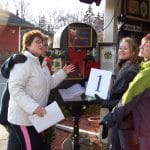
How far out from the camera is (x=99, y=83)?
444 centimetres

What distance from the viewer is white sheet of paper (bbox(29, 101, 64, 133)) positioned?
397 cm

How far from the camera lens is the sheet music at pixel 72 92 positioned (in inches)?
189

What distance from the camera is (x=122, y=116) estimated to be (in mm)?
3725

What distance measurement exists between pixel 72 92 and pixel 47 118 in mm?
921

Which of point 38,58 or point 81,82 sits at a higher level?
point 38,58

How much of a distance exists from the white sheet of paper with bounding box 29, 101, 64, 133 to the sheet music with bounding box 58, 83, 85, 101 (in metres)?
0.68

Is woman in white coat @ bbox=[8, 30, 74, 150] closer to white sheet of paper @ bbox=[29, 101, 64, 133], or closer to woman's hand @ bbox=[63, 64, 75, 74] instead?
white sheet of paper @ bbox=[29, 101, 64, 133]

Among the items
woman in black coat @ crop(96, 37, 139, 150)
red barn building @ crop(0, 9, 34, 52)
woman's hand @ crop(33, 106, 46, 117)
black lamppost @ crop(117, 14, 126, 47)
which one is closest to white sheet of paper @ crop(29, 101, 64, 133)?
woman's hand @ crop(33, 106, 46, 117)

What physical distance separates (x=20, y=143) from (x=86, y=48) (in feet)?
6.04

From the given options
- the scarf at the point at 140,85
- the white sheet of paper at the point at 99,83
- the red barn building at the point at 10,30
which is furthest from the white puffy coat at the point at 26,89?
the red barn building at the point at 10,30

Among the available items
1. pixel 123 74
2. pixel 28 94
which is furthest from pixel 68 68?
pixel 28 94

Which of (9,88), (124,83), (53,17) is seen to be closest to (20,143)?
(9,88)

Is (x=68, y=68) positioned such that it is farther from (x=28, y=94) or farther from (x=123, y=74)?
(x=28, y=94)

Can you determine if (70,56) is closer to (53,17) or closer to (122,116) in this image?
(122,116)
